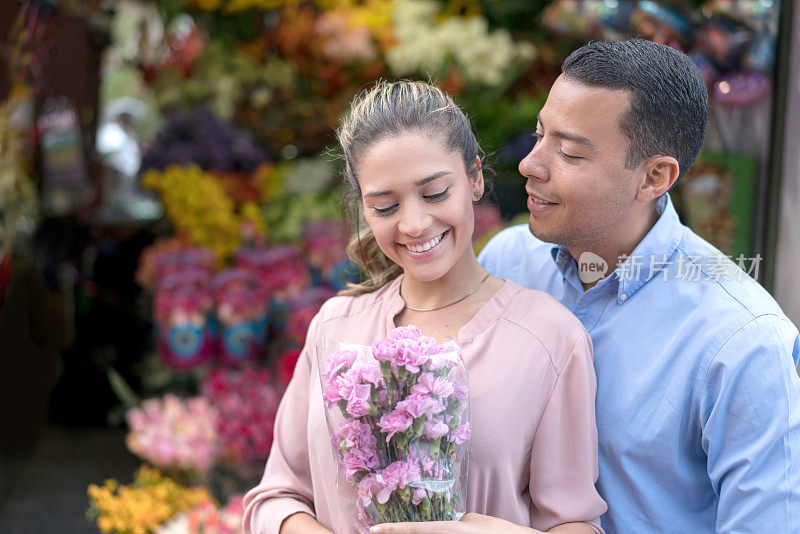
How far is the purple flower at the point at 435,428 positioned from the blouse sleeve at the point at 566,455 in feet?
0.73

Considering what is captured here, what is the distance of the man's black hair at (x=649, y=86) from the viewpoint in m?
1.46

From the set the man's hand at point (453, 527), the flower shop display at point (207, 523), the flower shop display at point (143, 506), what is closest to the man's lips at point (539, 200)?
the man's hand at point (453, 527)

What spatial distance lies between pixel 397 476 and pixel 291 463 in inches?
17.1

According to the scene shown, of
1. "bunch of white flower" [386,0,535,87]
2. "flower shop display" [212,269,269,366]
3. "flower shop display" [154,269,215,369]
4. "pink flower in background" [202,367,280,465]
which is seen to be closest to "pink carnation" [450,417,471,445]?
"pink flower in background" [202,367,280,465]

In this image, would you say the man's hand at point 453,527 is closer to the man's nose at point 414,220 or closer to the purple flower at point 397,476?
the purple flower at point 397,476

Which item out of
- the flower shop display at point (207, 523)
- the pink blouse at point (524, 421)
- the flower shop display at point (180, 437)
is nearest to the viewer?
the pink blouse at point (524, 421)

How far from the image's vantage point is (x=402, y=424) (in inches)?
44.9

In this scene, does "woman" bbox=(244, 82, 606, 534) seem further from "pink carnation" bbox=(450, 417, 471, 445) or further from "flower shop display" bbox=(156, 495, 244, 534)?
"flower shop display" bbox=(156, 495, 244, 534)

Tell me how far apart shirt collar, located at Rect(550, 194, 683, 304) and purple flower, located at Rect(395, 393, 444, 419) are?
1.91 ft

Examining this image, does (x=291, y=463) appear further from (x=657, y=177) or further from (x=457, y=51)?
(x=457, y=51)

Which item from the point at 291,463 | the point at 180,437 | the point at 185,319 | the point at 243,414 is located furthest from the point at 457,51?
the point at 291,463

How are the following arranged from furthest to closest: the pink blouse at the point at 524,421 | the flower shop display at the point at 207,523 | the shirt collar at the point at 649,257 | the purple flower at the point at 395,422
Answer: the flower shop display at the point at 207,523
the shirt collar at the point at 649,257
the pink blouse at the point at 524,421
the purple flower at the point at 395,422

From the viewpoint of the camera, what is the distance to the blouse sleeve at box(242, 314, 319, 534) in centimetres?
151

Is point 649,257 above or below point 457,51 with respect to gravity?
below
